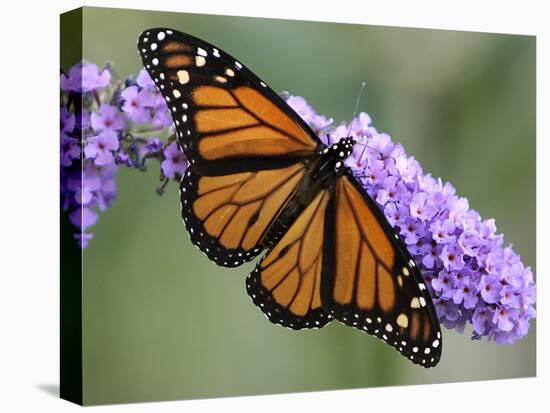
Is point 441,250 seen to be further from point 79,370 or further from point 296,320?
point 79,370

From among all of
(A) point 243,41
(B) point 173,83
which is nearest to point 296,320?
(B) point 173,83

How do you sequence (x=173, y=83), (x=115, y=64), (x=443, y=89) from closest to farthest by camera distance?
(x=173, y=83), (x=115, y=64), (x=443, y=89)

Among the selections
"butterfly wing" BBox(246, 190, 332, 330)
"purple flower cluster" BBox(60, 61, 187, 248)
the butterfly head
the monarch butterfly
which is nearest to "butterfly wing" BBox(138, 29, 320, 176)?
the monarch butterfly

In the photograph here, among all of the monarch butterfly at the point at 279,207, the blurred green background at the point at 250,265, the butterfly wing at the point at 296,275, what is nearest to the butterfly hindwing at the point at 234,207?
the monarch butterfly at the point at 279,207

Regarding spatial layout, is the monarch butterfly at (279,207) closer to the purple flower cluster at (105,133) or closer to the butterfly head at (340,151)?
the butterfly head at (340,151)

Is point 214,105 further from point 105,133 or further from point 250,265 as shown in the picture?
point 250,265

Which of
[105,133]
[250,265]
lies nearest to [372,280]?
[250,265]
